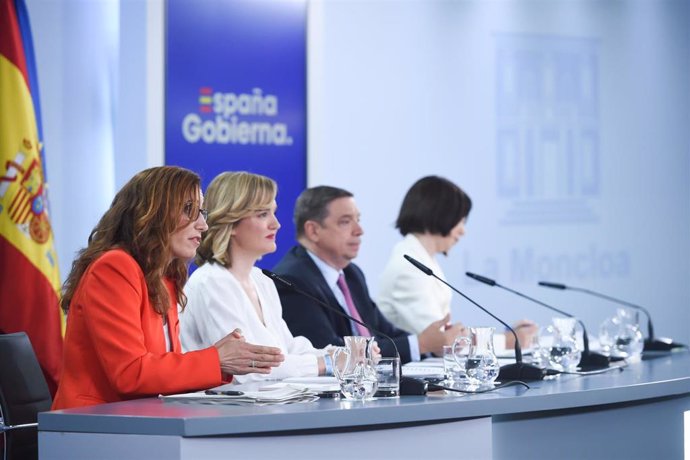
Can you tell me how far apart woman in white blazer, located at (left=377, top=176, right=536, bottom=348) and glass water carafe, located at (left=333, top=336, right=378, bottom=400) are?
5.71ft

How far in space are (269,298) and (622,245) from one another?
407cm

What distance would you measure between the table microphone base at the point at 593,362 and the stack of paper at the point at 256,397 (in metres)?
1.18

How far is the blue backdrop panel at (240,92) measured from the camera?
4.91 metres

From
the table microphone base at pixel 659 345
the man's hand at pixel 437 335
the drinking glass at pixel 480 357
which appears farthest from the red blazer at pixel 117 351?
the table microphone base at pixel 659 345

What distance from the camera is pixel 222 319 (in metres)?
2.96

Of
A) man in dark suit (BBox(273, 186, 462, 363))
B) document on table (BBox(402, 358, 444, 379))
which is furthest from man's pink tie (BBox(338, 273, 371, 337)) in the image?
document on table (BBox(402, 358, 444, 379))

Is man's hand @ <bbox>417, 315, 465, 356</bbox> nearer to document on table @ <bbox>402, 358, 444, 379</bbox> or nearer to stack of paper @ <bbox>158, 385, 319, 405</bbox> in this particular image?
document on table @ <bbox>402, 358, 444, 379</bbox>

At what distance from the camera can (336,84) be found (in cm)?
576

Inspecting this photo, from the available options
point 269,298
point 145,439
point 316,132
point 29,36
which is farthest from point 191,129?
point 145,439

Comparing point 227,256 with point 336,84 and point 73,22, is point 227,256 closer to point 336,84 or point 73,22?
point 73,22

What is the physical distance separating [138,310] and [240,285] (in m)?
0.70

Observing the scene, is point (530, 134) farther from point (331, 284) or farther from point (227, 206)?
point (227, 206)

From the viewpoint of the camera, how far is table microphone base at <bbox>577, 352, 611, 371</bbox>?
3122 millimetres

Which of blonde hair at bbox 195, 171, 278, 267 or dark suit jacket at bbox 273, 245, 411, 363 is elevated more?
blonde hair at bbox 195, 171, 278, 267
